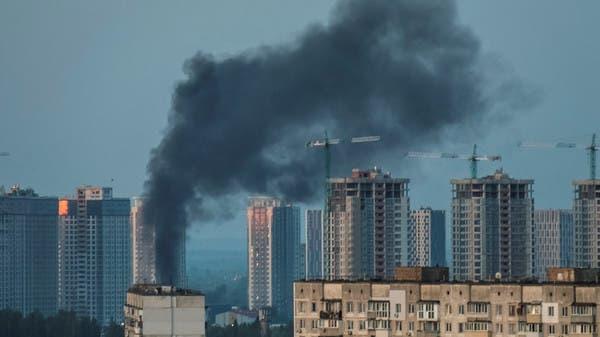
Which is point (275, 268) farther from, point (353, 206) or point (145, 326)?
point (145, 326)

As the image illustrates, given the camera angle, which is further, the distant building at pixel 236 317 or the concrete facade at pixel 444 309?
the distant building at pixel 236 317

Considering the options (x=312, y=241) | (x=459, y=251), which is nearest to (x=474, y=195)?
(x=459, y=251)

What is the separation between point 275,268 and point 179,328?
102284 mm

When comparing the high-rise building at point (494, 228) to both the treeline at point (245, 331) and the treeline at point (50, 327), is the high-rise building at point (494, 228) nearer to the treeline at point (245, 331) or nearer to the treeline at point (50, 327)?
the treeline at point (245, 331)

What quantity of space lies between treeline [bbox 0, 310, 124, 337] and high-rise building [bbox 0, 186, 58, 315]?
1185 inches

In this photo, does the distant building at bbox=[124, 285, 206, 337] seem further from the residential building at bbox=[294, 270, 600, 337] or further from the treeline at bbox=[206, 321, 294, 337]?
the treeline at bbox=[206, 321, 294, 337]

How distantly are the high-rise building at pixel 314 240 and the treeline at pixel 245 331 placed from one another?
135ft

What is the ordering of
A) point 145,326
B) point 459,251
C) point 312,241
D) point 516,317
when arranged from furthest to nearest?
point 312,241 → point 459,251 → point 145,326 → point 516,317

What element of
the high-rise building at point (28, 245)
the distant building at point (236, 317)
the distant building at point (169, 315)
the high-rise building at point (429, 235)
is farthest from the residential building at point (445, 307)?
the high-rise building at point (28, 245)

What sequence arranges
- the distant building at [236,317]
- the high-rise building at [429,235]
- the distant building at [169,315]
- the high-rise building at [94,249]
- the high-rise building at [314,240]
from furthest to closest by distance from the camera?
the high-rise building at [314,240] → the high-rise building at [94,249] → the high-rise building at [429,235] → the distant building at [236,317] → the distant building at [169,315]

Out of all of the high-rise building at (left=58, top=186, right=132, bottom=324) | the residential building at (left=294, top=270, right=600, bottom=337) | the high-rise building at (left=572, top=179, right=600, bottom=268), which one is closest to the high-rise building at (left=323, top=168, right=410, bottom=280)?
the high-rise building at (left=572, top=179, right=600, bottom=268)

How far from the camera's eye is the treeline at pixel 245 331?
105812 millimetres

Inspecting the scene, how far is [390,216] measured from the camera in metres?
112

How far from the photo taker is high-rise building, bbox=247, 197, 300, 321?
15725cm
